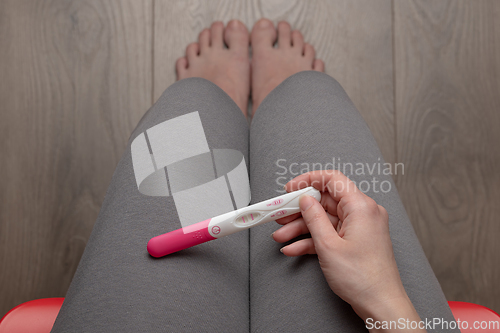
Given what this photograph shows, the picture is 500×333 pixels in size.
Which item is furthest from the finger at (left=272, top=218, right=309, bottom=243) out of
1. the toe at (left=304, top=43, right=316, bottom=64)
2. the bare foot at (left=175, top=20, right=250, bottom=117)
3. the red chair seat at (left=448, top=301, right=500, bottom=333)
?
the toe at (left=304, top=43, right=316, bottom=64)

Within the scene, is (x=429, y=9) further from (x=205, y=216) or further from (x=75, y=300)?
(x=75, y=300)

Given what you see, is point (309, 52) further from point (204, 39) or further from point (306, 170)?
point (306, 170)

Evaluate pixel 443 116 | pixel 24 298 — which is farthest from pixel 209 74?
pixel 24 298

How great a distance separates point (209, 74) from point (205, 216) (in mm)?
538

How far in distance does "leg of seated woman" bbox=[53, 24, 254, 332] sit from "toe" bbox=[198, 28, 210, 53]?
304mm

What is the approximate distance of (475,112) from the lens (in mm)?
862

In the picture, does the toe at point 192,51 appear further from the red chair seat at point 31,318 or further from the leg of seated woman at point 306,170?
the red chair seat at point 31,318

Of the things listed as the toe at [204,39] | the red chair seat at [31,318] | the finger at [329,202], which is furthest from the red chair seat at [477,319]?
the toe at [204,39]

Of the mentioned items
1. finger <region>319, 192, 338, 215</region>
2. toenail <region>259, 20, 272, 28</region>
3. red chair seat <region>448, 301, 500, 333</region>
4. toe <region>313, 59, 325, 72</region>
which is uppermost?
toenail <region>259, 20, 272, 28</region>

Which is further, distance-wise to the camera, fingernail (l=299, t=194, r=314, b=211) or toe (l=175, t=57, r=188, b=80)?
toe (l=175, t=57, r=188, b=80)

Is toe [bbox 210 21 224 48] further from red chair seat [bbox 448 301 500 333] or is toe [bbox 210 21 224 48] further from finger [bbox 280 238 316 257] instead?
red chair seat [bbox 448 301 500 333]

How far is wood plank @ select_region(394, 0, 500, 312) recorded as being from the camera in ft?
2.68

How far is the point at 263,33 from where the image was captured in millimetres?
871

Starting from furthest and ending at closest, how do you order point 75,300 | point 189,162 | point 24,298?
point 24,298 < point 189,162 < point 75,300
